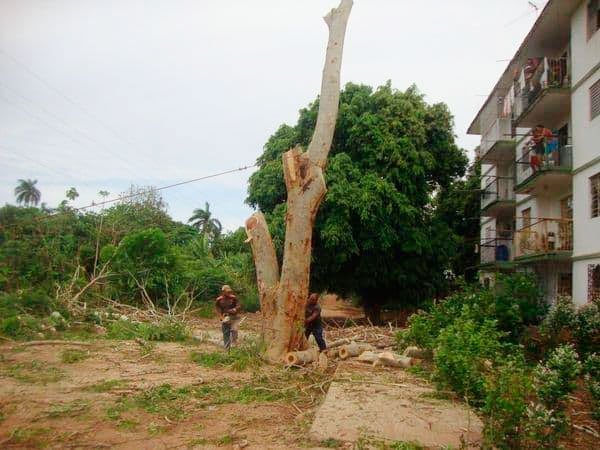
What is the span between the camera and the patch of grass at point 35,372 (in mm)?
8492

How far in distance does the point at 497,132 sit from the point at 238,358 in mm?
17167

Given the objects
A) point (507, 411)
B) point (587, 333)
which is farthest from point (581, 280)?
point (507, 411)

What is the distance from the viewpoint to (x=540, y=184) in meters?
17.7

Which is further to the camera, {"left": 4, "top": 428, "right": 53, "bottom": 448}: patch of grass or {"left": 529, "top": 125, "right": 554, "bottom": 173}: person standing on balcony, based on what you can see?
{"left": 529, "top": 125, "right": 554, "bottom": 173}: person standing on balcony

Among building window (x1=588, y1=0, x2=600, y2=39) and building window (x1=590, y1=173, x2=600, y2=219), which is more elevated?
building window (x1=588, y1=0, x2=600, y2=39)

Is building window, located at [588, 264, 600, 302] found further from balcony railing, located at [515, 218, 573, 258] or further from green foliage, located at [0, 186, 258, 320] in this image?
green foliage, located at [0, 186, 258, 320]

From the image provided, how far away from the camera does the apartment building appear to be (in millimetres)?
14758

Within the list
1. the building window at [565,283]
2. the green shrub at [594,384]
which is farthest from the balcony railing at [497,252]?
the green shrub at [594,384]

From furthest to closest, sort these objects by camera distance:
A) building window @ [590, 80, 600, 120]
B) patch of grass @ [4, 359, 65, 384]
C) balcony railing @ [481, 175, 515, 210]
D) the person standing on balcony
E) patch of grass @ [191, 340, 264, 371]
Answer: balcony railing @ [481, 175, 515, 210] < the person standing on balcony < building window @ [590, 80, 600, 120] < patch of grass @ [191, 340, 264, 371] < patch of grass @ [4, 359, 65, 384]

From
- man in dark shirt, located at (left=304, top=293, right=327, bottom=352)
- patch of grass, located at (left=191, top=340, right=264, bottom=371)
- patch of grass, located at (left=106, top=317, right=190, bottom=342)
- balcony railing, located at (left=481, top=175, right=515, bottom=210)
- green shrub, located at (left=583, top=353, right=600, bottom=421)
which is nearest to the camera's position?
green shrub, located at (left=583, top=353, right=600, bottom=421)

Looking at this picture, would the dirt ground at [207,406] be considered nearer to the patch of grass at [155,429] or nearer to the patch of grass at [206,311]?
the patch of grass at [155,429]

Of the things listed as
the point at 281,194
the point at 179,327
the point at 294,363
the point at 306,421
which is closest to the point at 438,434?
the point at 306,421

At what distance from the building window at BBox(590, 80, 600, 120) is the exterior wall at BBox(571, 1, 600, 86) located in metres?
0.58

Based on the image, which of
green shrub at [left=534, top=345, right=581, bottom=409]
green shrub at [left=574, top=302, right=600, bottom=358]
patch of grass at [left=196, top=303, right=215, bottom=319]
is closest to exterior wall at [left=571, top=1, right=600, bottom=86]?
green shrub at [left=574, top=302, right=600, bottom=358]
